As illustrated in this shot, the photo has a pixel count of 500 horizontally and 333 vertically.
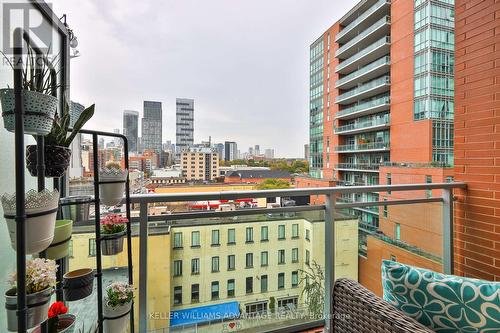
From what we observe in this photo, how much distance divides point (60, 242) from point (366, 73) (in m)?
14.5

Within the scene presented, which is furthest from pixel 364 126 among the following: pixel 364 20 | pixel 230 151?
pixel 230 151

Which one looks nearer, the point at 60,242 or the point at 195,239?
the point at 60,242

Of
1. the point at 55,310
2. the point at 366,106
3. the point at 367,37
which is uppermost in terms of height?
the point at 367,37

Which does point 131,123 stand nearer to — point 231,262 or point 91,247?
point 91,247

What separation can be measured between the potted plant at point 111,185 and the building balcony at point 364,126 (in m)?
11.5

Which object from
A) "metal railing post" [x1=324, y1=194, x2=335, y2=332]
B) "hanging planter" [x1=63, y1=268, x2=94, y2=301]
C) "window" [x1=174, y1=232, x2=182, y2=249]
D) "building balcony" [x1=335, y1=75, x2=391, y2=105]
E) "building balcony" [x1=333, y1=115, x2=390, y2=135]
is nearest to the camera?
"hanging planter" [x1=63, y1=268, x2=94, y2=301]

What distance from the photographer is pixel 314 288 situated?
1.96 meters

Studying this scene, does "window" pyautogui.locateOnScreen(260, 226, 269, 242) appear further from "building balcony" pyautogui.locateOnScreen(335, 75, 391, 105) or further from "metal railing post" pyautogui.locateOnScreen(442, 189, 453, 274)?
"building balcony" pyautogui.locateOnScreen(335, 75, 391, 105)

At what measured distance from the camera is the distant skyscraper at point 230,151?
2971 millimetres

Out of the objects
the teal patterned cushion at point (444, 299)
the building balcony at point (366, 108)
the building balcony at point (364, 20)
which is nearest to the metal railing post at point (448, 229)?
the teal patterned cushion at point (444, 299)

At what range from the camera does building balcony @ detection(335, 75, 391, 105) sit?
39.4ft

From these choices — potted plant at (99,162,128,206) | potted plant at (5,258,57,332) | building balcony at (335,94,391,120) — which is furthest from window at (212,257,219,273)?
building balcony at (335,94,391,120)

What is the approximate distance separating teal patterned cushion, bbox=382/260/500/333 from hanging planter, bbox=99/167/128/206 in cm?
127

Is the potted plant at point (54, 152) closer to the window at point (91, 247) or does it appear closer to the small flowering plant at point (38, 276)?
the small flowering plant at point (38, 276)
